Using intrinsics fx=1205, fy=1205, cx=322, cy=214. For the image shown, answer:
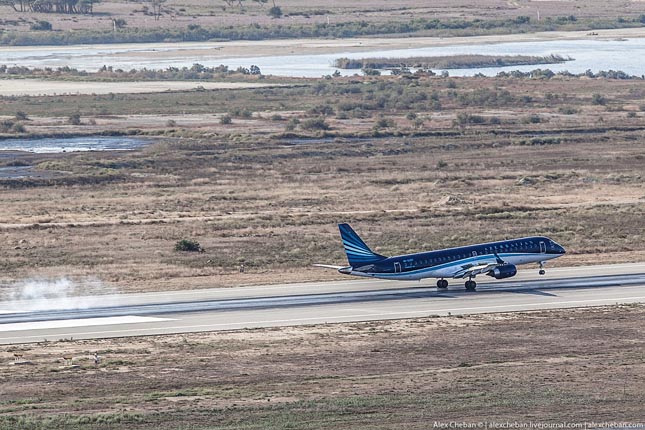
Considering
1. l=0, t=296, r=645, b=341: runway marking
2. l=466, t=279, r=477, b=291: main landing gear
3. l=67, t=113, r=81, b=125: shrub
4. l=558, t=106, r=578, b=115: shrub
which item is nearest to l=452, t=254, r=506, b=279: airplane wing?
l=466, t=279, r=477, b=291: main landing gear

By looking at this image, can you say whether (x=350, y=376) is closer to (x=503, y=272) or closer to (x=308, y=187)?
(x=503, y=272)

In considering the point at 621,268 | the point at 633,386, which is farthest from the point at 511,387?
the point at 621,268

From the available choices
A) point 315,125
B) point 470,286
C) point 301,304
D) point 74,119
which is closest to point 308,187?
point 315,125

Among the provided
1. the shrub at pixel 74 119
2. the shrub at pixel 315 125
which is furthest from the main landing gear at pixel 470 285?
the shrub at pixel 74 119

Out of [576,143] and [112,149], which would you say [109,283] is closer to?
[112,149]

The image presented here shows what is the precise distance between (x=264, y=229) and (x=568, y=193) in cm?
3398

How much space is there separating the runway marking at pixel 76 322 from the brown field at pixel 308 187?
31.6ft

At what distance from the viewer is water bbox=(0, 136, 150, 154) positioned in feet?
477

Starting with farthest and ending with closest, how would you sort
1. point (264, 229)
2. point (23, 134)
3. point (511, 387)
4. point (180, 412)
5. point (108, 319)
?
point (23, 134) → point (264, 229) → point (108, 319) → point (511, 387) → point (180, 412)

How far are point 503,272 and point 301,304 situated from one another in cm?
1342

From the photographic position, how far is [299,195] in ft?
373

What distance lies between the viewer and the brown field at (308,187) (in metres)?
86.2

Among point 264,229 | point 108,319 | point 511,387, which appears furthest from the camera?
point 264,229

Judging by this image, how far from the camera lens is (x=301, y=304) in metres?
70.4
